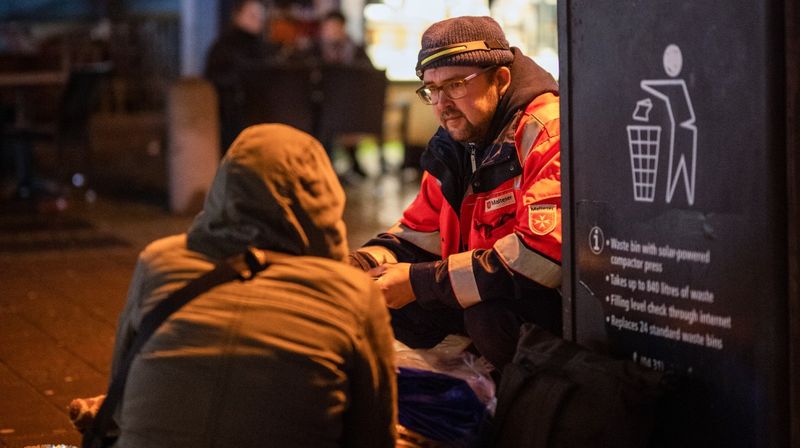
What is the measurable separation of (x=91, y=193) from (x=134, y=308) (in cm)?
945

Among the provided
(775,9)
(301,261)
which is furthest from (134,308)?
(775,9)

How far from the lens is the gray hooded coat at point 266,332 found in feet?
8.49

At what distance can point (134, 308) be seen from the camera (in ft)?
8.96

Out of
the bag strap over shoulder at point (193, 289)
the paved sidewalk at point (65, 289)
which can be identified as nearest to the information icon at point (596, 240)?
the bag strap over shoulder at point (193, 289)

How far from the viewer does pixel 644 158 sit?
3350mm

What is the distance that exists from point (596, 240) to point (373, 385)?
1.09 m

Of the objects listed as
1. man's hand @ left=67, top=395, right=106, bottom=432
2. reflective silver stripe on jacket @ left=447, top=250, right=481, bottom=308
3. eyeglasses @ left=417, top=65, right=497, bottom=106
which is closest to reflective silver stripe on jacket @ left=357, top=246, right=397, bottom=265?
reflective silver stripe on jacket @ left=447, top=250, right=481, bottom=308

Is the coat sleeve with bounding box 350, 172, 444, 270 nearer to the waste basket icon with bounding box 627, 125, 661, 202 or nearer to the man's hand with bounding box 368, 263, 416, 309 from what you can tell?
the man's hand with bounding box 368, 263, 416, 309

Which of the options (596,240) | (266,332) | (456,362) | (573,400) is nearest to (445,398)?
(456,362)

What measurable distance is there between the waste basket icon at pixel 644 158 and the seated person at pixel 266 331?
97 cm

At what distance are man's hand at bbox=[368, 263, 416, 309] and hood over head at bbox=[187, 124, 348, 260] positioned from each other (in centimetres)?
133

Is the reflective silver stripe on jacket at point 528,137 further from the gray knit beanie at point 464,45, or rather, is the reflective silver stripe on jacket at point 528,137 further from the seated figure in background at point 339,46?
the seated figure in background at point 339,46

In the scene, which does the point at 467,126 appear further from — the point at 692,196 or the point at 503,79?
the point at 692,196

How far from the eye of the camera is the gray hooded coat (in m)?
2.59
